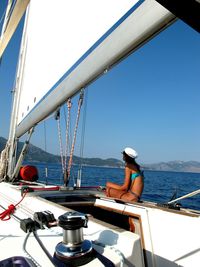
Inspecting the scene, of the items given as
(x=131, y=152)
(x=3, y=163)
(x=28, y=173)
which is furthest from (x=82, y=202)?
(x=3, y=163)

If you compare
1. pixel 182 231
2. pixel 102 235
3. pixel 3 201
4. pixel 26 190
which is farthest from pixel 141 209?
pixel 3 201

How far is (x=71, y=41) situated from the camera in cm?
330

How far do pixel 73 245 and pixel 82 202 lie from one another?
2649 millimetres

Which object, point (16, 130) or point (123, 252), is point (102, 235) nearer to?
point (123, 252)

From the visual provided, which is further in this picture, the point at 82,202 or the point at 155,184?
the point at 155,184

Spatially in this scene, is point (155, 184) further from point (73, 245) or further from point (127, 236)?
point (73, 245)

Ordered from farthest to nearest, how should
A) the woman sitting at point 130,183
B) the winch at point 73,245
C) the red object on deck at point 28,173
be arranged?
the red object on deck at point 28,173 → the woman sitting at point 130,183 → the winch at point 73,245

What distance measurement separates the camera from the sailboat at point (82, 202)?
4.34ft

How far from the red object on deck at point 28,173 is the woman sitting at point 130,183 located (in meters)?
2.72

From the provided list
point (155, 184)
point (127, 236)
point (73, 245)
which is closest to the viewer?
point (73, 245)

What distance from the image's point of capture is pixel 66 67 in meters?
3.48

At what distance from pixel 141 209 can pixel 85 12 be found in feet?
7.69

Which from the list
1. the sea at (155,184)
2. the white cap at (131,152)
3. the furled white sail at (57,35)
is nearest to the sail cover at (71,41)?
the furled white sail at (57,35)

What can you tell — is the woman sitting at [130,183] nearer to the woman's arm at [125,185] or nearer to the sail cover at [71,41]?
the woman's arm at [125,185]
